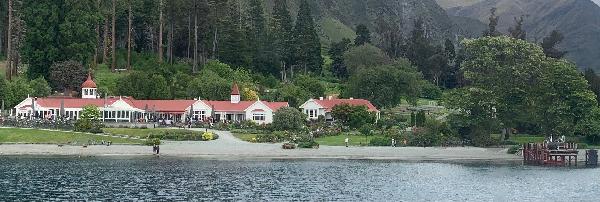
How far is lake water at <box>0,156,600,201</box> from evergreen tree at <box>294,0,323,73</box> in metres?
60.9

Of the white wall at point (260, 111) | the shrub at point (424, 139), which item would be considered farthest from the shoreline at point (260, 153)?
the white wall at point (260, 111)

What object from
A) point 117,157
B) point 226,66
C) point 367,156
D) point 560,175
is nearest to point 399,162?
point 367,156

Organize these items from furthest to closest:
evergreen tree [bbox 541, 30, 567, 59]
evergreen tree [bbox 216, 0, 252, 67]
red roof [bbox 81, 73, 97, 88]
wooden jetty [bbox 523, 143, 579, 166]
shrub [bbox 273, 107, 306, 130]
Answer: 1. evergreen tree [bbox 541, 30, 567, 59]
2. evergreen tree [bbox 216, 0, 252, 67]
3. red roof [bbox 81, 73, 97, 88]
4. shrub [bbox 273, 107, 306, 130]
5. wooden jetty [bbox 523, 143, 579, 166]

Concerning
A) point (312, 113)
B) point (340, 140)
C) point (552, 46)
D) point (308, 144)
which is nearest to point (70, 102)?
point (312, 113)

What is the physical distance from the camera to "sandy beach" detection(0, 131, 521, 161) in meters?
82.0

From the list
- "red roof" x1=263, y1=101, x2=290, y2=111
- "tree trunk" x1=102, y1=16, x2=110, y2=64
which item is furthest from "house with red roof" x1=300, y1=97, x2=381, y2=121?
"tree trunk" x1=102, y1=16, x2=110, y2=64

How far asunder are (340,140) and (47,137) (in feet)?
99.6

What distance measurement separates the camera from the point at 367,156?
84250 mm

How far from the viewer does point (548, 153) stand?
86.2 m

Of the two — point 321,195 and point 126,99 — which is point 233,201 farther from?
point 126,99

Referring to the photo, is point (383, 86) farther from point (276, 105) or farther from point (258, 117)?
point (258, 117)

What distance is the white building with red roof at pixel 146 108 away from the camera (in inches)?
3957

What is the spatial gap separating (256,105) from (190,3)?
75.4 ft

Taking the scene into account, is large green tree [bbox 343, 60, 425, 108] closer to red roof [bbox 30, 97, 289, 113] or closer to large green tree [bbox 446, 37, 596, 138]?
red roof [bbox 30, 97, 289, 113]
